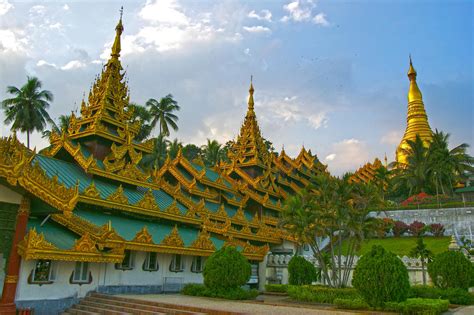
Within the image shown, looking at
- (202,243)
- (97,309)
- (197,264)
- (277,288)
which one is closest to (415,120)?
(277,288)

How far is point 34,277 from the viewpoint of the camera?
14.8 metres

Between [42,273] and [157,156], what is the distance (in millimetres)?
34307

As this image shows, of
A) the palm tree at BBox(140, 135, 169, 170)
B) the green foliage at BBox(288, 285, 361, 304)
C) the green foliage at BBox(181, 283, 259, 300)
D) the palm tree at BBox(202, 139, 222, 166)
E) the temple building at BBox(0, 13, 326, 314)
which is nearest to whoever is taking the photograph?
the temple building at BBox(0, 13, 326, 314)

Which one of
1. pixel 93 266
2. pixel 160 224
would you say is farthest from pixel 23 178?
pixel 160 224

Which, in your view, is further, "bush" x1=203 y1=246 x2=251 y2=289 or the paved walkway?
"bush" x1=203 y1=246 x2=251 y2=289

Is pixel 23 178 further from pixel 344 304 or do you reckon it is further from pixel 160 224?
pixel 344 304

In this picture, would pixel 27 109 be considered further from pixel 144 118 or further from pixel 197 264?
pixel 197 264

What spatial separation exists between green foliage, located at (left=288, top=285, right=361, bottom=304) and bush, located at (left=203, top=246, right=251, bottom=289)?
369cm

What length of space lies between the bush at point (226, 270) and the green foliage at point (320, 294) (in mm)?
3689

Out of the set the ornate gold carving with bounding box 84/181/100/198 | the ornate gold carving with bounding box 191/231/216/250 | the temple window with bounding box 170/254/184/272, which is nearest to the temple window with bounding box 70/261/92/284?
the ornate gold carving with bounding box 84/181/100/198

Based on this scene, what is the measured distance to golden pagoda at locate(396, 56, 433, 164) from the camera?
255 ft

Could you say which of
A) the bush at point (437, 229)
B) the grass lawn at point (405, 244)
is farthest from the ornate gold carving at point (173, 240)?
the bush at point (437, 229)

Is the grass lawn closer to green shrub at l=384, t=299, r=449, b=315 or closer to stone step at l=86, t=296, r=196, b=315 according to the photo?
green shrub at l=384, t=299, r=449, b=315

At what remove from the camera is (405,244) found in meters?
39.3
